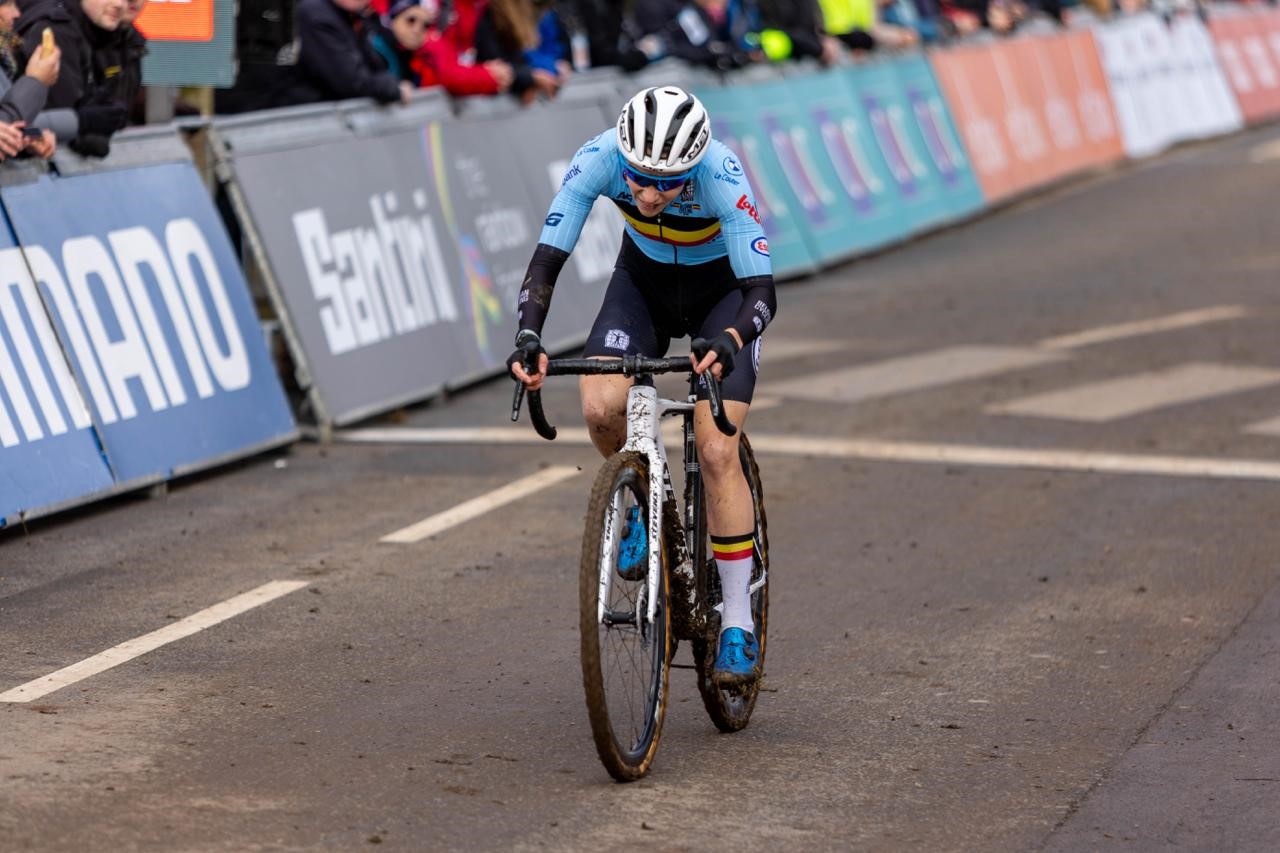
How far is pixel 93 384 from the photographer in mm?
10055

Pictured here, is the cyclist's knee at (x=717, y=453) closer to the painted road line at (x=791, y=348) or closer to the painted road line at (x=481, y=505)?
the painted road line at (x=481, y=505)

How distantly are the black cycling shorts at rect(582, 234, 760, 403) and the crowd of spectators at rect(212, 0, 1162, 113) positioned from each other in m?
4.92

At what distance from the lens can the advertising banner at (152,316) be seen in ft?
33.0

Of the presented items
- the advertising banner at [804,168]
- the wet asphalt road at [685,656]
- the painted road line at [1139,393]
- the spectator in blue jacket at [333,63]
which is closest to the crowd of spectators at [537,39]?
the spectator in blue jacket at [333,63]

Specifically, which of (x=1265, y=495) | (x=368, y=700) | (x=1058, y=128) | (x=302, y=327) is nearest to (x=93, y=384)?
(x=302, y=327)

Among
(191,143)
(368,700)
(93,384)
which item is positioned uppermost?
(191,143)

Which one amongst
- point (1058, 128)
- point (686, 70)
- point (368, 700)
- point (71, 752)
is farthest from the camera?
point (1058, 128)

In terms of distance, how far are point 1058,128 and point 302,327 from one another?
49.4ft

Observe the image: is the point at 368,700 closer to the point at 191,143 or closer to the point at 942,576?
Result: the point at 942,576

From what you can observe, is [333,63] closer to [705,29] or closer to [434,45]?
[434,45]

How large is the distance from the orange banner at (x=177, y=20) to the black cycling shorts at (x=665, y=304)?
18.9 ft

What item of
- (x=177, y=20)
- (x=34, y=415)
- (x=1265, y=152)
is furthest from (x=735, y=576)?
(x=1265, y=152)

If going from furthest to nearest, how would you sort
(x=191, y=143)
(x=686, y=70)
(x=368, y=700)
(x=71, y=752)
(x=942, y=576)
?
(x=686, y=70) → (x=191, y=143) → (x=942, y=576) → (x=368, y=700) → (x=71, y=752)

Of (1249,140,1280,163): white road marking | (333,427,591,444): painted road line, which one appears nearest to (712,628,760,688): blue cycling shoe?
(333,427,591,444): painted road line
